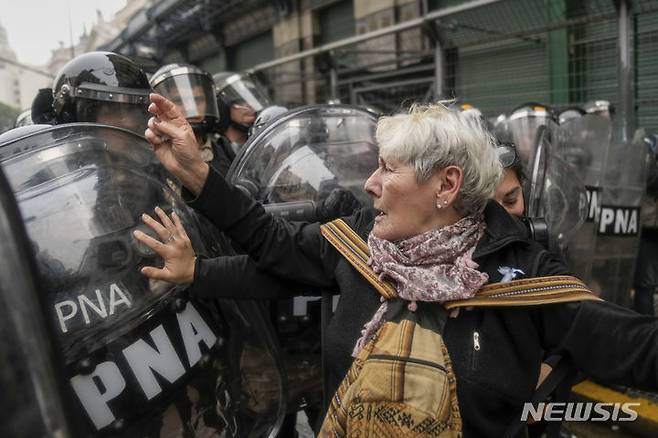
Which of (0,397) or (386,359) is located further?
(386,359)

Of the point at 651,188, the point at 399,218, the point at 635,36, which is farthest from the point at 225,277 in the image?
the point at 635,36

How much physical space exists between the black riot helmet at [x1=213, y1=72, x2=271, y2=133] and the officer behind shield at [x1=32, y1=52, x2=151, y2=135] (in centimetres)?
196

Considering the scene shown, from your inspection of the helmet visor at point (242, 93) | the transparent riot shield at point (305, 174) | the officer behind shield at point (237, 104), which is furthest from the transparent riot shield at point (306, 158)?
the helmet visor at point (242, 93)

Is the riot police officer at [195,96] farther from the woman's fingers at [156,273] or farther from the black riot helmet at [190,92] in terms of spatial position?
the woman's fingers at [156,273]

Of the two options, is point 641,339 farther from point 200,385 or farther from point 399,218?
point 200,385

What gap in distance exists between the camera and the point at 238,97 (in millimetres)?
4750

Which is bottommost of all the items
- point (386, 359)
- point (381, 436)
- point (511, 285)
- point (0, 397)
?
point (381, 436)

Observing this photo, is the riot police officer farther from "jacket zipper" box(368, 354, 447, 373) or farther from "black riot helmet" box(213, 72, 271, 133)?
"jacket zipper" box(368, 354, 447, 373)

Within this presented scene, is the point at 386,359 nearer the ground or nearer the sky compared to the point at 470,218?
nearer the ground

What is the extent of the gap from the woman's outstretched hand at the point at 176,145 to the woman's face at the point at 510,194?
48.6 inches

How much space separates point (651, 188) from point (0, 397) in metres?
4.07

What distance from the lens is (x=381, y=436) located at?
1305 millimetres

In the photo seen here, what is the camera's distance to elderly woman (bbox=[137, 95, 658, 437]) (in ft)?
4.38

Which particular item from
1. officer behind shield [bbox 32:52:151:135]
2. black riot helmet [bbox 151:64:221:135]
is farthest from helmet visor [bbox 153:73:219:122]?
officer behind shield [bbox 32:52:151:135]
